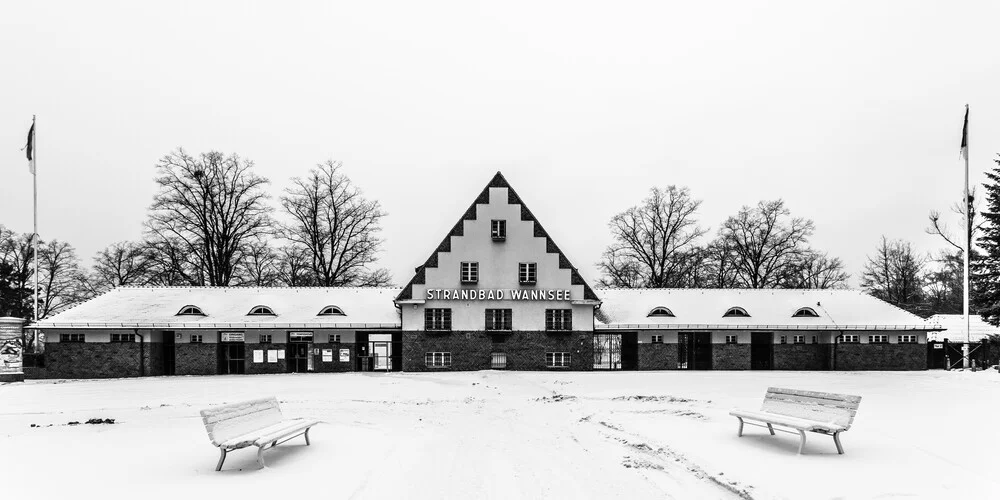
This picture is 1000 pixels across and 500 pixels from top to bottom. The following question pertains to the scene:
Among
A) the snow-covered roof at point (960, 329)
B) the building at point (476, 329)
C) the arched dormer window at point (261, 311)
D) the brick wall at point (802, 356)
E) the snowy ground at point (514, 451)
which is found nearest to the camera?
the snowy ground at point (514, 451)

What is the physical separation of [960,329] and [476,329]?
38.9 meters

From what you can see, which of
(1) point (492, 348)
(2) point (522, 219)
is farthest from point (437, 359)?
(2) point (522, 219)

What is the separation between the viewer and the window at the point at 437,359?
34094 millimetres

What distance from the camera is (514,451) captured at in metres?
11.4

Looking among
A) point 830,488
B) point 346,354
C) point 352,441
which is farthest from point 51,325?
point 830,488

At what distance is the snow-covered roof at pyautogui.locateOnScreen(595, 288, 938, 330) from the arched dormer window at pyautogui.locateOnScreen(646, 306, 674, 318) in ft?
0.80

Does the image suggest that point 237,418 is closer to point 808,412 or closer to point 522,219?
point 808,412

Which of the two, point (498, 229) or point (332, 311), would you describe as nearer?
point (498, 229)

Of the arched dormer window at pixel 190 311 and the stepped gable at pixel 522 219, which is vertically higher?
the stepped gable at pixel 522 219

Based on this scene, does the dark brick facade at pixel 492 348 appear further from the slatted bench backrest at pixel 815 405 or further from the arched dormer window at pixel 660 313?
the slatted bench backrest at pixel 815 405

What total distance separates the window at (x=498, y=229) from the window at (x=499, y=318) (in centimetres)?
440

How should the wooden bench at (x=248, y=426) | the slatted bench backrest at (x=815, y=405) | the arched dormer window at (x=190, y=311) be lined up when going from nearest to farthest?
the wooden bench at (x=248, y=426), the slatted bench backrest at (x=815, y=405), the arched dormer window at (x=190, y=311)

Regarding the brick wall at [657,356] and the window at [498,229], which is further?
the brick wall at [657,356]

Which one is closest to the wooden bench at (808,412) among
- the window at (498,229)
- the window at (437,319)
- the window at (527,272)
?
the window at (527,272)
